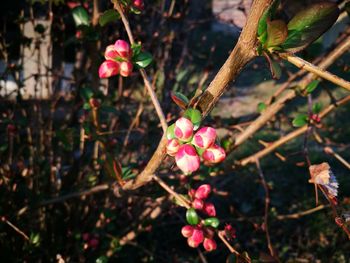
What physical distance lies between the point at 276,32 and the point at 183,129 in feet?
0.72

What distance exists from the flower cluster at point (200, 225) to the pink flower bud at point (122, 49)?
399 mm

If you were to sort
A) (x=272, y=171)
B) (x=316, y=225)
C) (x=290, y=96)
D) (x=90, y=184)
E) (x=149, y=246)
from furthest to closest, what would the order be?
(x=272, y=171) < (x=316, y=225) < (x=149, y=246) < (x=90, y=184) < (x=290, y=96)

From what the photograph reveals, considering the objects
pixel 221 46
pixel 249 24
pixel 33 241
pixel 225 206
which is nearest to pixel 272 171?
pixel 225 206

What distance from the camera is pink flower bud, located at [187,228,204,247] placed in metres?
0.95

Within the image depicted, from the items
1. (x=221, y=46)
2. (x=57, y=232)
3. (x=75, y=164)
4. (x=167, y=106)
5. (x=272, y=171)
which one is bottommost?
(x=221, y=46)

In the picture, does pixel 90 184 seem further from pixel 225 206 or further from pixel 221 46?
pixel 221 46

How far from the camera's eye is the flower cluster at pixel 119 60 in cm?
87

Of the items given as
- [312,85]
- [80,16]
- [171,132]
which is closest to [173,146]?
[171,132]

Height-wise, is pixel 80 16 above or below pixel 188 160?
below

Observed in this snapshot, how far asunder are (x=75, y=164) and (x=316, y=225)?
1662 mm

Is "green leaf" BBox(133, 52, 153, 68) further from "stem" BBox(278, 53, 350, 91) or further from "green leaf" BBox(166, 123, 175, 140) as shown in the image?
"stem" BBox(278, 53, 350, 91)

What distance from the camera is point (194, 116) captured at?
69cm

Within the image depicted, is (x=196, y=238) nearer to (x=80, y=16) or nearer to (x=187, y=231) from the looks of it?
(x=187, y=231)

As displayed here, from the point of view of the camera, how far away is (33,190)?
1.82 m
